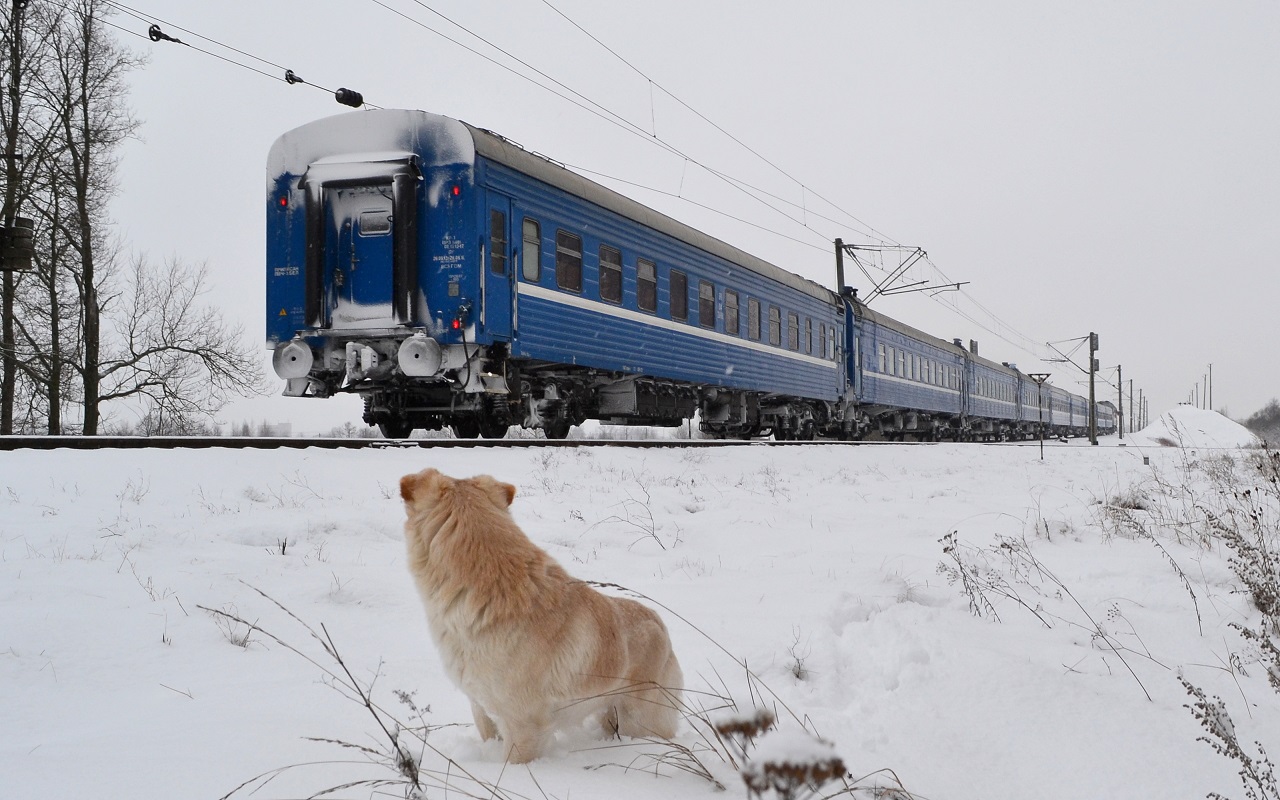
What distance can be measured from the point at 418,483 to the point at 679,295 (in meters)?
11.3

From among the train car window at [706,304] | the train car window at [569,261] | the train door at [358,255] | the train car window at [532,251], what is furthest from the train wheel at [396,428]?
the train car window at [706,304]

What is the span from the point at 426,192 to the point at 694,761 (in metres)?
8.25

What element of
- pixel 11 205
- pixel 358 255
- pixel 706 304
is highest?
pixel 11 205

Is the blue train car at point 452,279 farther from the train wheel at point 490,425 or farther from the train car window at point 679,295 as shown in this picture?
the train car window at point 679,295

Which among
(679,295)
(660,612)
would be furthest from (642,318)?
(660,612)

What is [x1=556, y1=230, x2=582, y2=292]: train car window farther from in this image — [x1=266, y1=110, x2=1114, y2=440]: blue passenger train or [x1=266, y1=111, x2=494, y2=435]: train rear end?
[x1=266, y1=111, x2=494, y2=435]: train rear end

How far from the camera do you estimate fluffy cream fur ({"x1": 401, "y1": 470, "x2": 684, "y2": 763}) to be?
6.01 feet

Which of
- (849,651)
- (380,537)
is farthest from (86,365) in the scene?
(849,651)

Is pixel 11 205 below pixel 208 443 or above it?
above

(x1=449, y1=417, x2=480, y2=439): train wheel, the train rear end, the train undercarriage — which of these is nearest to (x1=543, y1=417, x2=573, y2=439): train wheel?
the train undercarriage

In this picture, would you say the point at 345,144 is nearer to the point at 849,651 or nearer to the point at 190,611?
the point at 190,611

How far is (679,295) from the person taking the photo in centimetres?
1308

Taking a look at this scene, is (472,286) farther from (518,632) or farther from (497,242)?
(518,632)

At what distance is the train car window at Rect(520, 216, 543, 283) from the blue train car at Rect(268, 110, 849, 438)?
25mm
